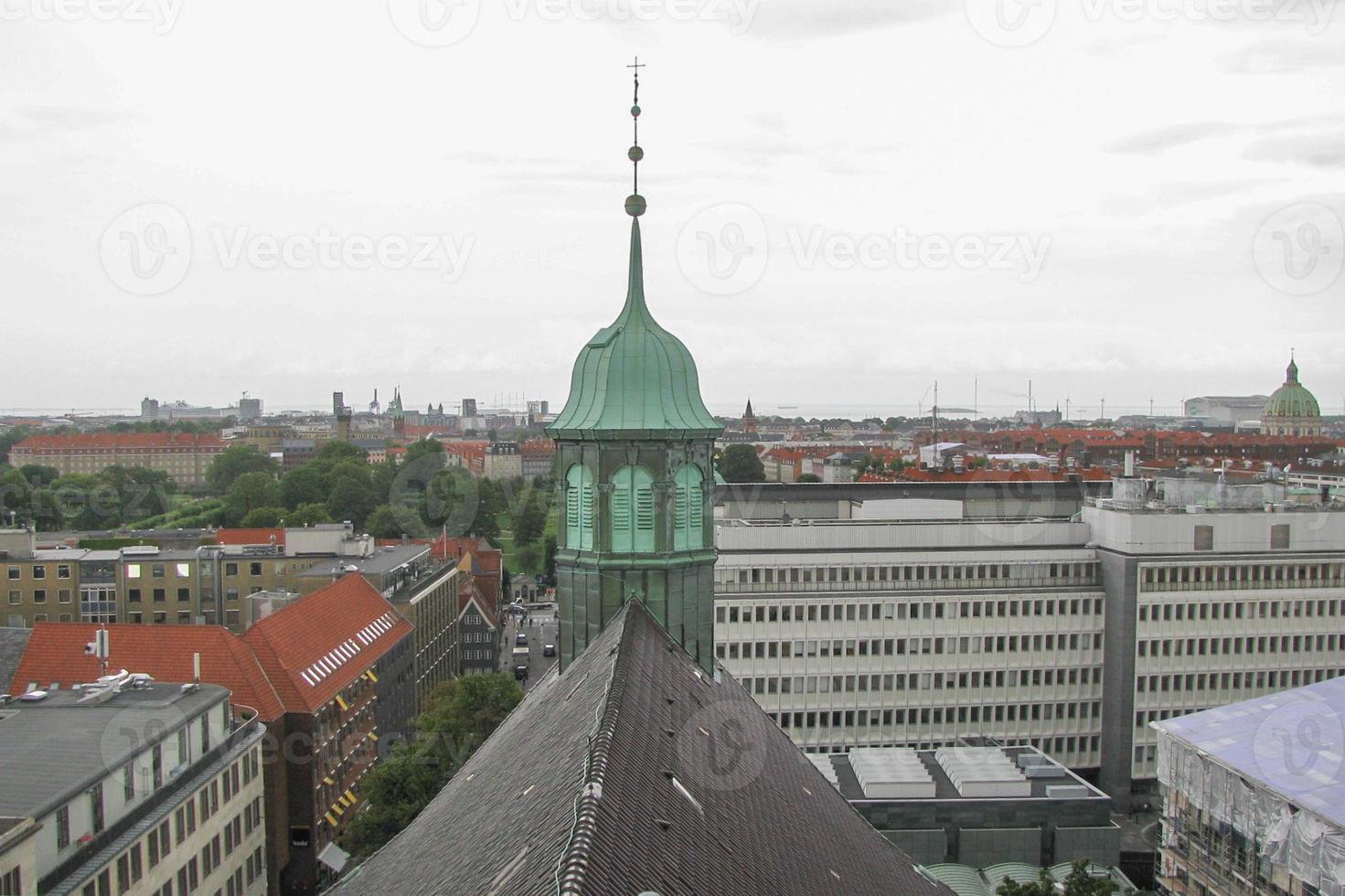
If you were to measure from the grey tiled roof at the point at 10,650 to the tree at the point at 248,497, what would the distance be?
8484cm

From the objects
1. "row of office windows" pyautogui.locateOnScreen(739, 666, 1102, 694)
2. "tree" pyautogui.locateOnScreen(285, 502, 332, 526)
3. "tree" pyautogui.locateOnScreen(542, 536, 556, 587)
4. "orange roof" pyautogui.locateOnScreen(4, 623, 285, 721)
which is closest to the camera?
"orange roof" pyautogui.locateOnScreen(4, 623, 285, 721)

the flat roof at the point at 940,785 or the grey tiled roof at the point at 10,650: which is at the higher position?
the grey tiled roof at the point at 10,650

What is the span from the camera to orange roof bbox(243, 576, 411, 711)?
156 ft

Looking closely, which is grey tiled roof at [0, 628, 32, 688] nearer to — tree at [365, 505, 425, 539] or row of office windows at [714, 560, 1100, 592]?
row of office windows at [714, 560, 1100, 592]

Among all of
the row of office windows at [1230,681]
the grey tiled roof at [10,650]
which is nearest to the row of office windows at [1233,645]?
the row of office windows at [1230,681]

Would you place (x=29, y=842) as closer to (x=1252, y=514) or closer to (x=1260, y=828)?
(x=1260, y=828)

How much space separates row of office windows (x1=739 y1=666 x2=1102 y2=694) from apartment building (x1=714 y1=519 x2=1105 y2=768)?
7 cm

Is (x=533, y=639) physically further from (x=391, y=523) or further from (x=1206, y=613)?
(x=1206, y=613)

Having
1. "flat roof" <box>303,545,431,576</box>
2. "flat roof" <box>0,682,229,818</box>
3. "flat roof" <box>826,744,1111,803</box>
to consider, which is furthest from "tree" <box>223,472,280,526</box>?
"flat roof" <box>826,744,1111,803</box>

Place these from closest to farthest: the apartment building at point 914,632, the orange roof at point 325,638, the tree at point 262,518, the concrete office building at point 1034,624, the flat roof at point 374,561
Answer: the orange roof at point 325,638, the apartment building at point 914,632, the concrete office building at point 1034,624, the flat roof at point 374,561, the tree at point 262,518

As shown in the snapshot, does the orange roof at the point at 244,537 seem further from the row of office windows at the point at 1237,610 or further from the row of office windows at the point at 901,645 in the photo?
the row of office windows at the point at 1237,610

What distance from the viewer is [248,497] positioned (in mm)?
139000

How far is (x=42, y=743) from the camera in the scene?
3403cm

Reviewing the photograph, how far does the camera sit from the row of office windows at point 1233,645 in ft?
197
